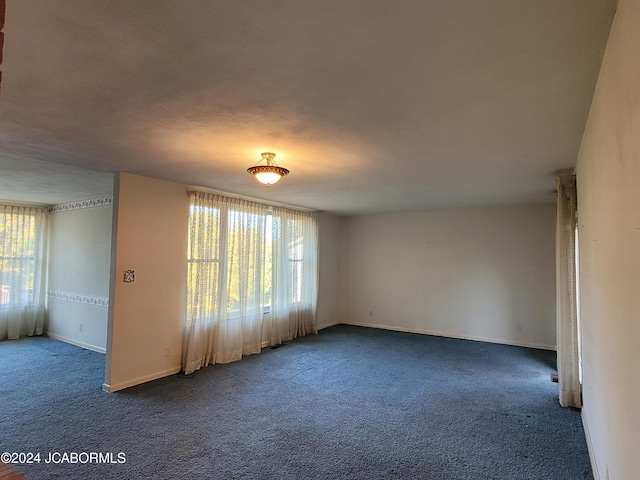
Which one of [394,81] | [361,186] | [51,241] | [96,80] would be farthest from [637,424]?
[51,241]

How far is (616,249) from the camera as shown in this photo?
160 cm

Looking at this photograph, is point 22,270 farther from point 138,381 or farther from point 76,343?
point 138,381

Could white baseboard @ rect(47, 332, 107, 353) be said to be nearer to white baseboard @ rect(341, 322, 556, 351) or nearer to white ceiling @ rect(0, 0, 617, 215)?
white ceiling @ rect(0, 0, 617, 215)

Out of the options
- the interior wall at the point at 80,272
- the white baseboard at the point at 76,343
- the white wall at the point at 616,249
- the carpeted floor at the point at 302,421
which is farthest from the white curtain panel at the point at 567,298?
the interior wall at the point at 80,272

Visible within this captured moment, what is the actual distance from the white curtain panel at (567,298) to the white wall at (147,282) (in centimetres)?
425

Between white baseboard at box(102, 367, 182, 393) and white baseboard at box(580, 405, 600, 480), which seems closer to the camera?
white baseboard at box(580, 405, 600, 480)

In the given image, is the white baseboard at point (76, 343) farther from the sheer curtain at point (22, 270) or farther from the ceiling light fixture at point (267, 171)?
the ceiling light fixture at point (267, 171)

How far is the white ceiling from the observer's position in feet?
4.58

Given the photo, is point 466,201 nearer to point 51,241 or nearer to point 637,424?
point 637,424

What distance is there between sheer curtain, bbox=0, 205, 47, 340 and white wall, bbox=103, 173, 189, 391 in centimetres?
381

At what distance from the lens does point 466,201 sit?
573 cm

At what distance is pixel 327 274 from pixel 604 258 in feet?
18.9

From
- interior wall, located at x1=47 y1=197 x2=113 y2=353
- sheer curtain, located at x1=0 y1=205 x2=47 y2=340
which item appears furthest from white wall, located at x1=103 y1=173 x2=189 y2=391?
sheer curtain, located at x1=0 y1=205 x2=47 y2=340

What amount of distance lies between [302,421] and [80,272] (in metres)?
4.84
